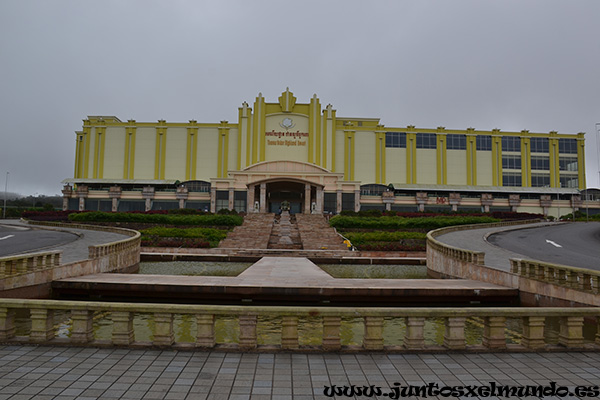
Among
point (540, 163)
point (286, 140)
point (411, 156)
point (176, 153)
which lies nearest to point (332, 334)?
point (286, 140)

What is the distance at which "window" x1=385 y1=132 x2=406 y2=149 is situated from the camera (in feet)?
201

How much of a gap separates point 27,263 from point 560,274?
1836 centimetres

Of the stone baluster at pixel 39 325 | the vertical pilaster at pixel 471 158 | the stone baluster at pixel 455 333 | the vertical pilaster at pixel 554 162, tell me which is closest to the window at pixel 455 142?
the vertical pilaster at pixel 471 158

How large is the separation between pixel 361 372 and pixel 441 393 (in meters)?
1.09

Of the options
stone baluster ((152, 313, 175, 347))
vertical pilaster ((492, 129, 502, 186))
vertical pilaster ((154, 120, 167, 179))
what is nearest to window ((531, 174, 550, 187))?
vertical pilaster ((492, 129, 502, 186))

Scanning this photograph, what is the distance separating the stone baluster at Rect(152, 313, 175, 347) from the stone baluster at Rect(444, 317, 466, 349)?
4.73 meters

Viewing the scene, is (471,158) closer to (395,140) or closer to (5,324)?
(395,140)

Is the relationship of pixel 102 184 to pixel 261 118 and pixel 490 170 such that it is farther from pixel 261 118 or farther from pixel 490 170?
pixel 490 170

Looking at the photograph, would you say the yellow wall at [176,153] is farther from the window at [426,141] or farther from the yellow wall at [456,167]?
the yellow wall at [456,167]

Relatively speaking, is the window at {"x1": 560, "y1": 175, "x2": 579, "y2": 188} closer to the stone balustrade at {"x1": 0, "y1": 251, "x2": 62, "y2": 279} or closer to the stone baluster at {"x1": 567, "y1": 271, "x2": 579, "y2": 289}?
the stone baluster at {"x1": 567, "y1": 271, "x2": 579, "y2": 289}

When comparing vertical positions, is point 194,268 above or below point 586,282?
below

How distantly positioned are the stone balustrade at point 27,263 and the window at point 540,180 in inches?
2798

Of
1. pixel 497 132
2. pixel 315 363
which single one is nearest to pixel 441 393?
pixel 315 363

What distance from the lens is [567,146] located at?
209ft
